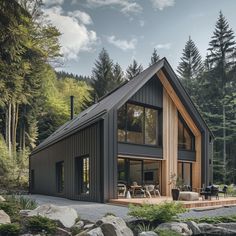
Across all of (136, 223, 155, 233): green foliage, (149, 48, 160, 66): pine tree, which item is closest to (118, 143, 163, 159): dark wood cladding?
(136, 223, 155, 233): green foliage

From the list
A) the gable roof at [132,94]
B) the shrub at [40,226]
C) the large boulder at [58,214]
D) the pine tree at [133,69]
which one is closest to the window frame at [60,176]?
the gable roof at [132,94]

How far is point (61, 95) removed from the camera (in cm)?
4544

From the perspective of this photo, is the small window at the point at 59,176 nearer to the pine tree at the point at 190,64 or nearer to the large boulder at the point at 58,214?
the large boulder at the point at 58,214

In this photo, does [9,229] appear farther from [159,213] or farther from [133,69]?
[133,69]

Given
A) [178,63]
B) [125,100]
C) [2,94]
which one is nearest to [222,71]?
[178,63]

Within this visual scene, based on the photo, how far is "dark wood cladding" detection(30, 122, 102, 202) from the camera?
45.3ft

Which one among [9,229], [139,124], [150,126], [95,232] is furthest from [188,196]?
[9,229]

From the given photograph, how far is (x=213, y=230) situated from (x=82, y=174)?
318 inches

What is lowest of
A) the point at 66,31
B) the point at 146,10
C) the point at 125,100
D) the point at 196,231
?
the point at 196,231

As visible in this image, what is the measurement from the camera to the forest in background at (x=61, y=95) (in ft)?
89.4

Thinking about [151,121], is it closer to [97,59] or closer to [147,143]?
[147,143]

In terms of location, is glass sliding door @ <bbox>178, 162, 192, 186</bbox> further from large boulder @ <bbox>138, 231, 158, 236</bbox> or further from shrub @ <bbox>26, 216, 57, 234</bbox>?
shrub @ <bbox>26, 216, 57, 234</bbox>

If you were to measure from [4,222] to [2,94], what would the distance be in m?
8.23

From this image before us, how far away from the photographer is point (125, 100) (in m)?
14.8
